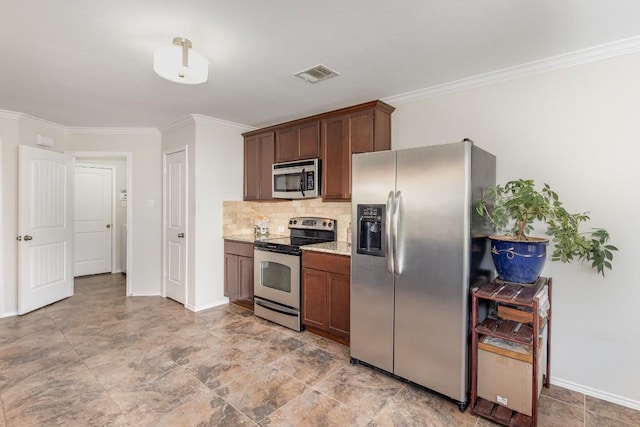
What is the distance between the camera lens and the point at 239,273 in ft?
13.2

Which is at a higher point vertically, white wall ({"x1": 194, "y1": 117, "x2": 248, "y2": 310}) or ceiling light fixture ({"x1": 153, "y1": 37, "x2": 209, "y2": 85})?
ceiling light fixture ({"x1": 153, "y1": 37, "x2": 209, "y2": 85})

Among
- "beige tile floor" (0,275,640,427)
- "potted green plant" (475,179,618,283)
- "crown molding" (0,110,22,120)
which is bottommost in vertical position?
"beige tile floor" (0,275,640,427)

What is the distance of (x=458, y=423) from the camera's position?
1.97 meters

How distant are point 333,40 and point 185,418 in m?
2.55

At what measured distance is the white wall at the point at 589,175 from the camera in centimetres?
214

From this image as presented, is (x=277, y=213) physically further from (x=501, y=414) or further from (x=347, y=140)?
(x=501, y=414)

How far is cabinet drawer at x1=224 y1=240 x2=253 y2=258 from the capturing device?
3904 millimetres

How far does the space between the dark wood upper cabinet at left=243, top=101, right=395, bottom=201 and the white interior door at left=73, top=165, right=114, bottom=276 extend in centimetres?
366

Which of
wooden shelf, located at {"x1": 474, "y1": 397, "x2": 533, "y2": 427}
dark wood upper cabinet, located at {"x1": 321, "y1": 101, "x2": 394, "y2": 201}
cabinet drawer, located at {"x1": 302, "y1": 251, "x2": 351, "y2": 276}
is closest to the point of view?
wooden shelf, located at {"x1": 474, "y1": 397, "x2": 533, "y2": 427}

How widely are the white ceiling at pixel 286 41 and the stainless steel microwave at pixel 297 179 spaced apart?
0.75 m

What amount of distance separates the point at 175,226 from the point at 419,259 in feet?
10.9

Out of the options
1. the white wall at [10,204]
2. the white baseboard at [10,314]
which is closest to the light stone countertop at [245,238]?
the white wall at [10,204]

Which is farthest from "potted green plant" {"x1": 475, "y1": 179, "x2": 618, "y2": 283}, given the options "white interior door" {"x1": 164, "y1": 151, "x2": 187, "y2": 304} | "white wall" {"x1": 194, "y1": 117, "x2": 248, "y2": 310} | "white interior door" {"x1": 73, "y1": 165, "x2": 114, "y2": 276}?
"white interior door" {"x1": 73, "y1": 165, "x2": 114, "y2": 276}

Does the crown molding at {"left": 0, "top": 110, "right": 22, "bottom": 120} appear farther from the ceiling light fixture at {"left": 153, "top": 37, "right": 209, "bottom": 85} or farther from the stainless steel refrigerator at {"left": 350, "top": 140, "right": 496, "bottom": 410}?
the stainless steel refrigerator at {"left": 350, "top": 140, "right": 496, "bottom": 410}
